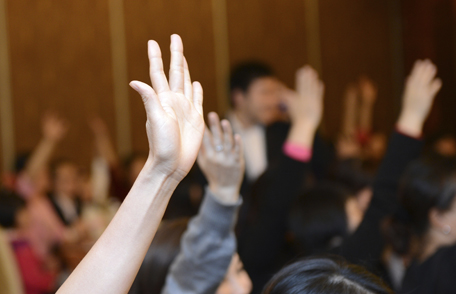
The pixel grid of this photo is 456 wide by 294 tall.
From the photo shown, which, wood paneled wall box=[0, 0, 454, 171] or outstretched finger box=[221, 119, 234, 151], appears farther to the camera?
wood paneled wall box=[0, 0, 454, 171]

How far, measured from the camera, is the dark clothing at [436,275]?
1159mm

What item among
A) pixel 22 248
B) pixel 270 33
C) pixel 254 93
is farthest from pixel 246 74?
pixel 270 33

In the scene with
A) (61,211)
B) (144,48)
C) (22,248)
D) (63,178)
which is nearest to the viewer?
(22,248)

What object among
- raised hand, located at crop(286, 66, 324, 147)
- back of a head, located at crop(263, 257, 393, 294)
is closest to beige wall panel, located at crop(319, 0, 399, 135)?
raised hand, located at crop(286, 66, 324, 147)

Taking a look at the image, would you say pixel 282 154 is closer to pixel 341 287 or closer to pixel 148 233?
pixel 341 287

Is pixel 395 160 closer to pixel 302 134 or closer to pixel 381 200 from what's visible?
pixel 381 200

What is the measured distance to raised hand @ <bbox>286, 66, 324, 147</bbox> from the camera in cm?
156

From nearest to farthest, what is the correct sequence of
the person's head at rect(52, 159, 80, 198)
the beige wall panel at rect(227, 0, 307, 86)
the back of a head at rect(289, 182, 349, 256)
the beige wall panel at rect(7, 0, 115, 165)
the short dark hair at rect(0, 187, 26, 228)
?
the back of a head at rect(289, 182, 349, 256) → the short dark hair at rect(0, 187, 26, 228) → the person's head at rect(52, 159, 80, 198) → the beige wall panel at rect(7, 0, 115, 165) → the beige wall panel at rect(227, 0, 307, 86)

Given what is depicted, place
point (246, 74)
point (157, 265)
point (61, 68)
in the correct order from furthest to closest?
point (61, 68), point (246, 74), point (157, 265)

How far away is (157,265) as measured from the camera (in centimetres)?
128

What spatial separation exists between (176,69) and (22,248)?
201 centimetres

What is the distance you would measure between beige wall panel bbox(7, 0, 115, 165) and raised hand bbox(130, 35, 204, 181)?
3686 millimetres

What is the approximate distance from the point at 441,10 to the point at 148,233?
5868 mm

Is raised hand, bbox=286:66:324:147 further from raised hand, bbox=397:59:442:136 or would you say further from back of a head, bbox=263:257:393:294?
back of a head, bbox=263:257:393:294
